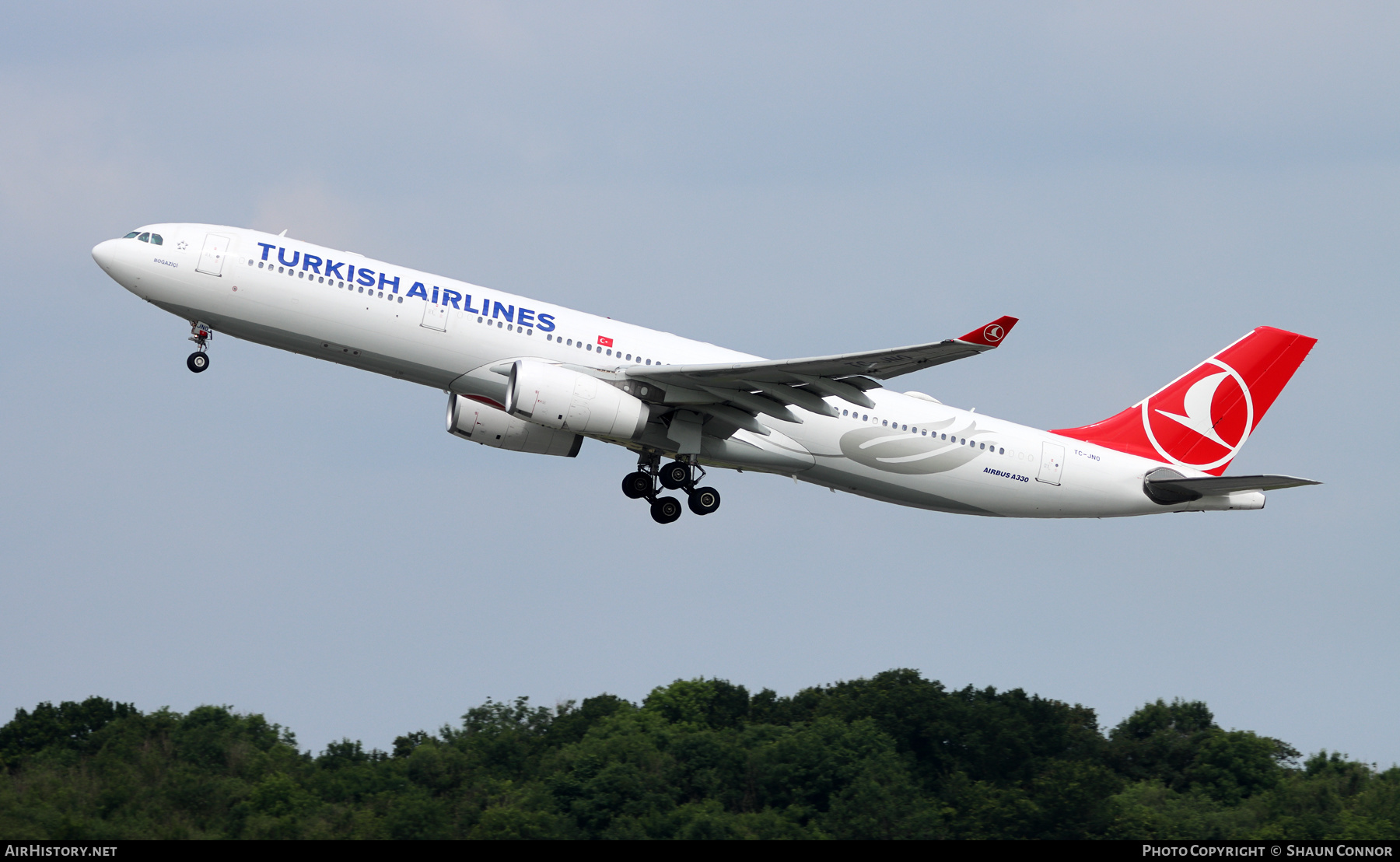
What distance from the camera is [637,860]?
3916 cm

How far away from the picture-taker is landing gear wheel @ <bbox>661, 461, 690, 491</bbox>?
44812mm

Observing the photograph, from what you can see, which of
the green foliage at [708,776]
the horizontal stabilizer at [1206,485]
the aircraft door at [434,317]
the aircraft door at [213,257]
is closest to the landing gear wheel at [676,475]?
the aircraft door at [434,317]

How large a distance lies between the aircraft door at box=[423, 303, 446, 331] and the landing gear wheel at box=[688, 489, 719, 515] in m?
8.51

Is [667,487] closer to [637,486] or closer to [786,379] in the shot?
[637,486]

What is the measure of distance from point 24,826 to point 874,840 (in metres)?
32.2

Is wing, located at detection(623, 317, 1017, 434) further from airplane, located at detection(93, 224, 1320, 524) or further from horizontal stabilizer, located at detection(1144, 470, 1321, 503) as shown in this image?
horizontal stabilizer, located at detection(1144, 470, 1321, 503)

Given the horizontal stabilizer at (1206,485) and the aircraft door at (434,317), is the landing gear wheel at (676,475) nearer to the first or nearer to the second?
the aircraft door at (434,317)

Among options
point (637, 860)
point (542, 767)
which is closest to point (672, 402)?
point (637, 860)

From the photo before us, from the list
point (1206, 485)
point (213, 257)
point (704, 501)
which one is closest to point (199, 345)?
point (213, 257)

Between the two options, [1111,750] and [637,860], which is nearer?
[637,860]

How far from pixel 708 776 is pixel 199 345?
121 ft

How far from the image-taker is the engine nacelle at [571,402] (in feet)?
133

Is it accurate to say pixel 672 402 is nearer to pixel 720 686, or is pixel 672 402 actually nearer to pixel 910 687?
pixel 910 687

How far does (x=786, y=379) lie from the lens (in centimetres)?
4109
